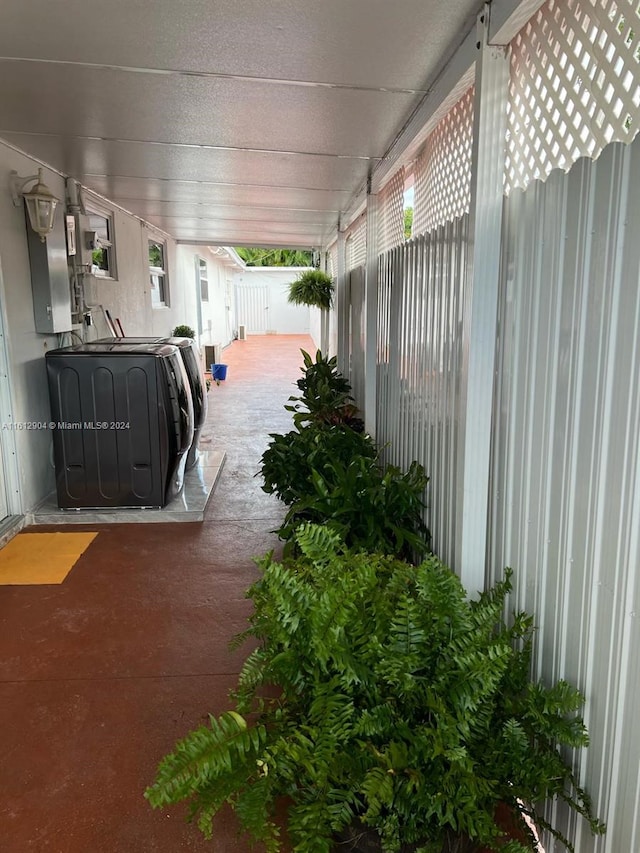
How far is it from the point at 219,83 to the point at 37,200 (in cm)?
190

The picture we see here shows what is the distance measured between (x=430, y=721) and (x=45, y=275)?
3.94 metres

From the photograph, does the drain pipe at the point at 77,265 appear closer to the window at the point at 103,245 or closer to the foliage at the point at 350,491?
the window at the point at 103,245

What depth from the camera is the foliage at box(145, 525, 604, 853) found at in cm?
144

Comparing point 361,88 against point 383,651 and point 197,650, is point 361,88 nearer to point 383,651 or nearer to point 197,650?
point 383,651

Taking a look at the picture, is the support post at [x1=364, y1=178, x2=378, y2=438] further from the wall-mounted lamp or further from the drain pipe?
the drain pipe

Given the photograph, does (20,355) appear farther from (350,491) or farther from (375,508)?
(375,508)

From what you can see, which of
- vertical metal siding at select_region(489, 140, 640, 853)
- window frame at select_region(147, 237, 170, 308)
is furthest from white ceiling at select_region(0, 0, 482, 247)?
window frame at select_region(147, 237, 170, 308)

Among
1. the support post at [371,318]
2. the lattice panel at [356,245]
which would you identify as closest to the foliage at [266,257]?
the lattice panel at [356,245]

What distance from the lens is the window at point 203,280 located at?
14.0 m

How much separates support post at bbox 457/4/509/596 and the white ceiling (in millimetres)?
259

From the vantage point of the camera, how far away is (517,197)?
197 cm

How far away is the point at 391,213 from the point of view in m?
4.66

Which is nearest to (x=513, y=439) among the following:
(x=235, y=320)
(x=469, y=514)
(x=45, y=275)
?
(x=469, y=514)

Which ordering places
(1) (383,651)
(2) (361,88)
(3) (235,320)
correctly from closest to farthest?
(1) (383,651) < (2) (361,88) < (3) (235,320)
